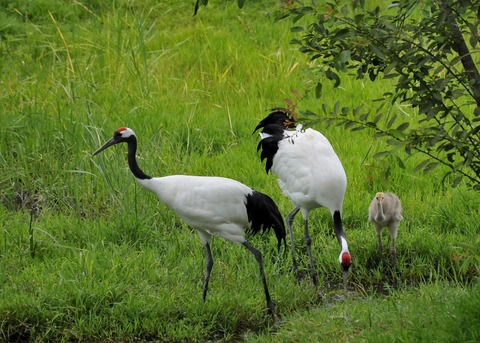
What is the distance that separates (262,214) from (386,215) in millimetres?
866

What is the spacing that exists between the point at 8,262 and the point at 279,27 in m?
5.18

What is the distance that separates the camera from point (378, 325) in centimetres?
498

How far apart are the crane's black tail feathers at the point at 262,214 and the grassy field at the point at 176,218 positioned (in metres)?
0.32

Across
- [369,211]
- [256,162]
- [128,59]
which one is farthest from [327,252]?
[128,59]

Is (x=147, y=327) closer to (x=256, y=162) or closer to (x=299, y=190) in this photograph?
(x=299, y=190)

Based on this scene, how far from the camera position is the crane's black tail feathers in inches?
237

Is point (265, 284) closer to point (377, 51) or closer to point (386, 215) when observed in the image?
point (386, 215)

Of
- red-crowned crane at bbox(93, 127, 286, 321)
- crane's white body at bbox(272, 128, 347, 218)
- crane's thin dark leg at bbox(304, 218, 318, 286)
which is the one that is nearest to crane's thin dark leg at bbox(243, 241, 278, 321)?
red-crowned crane at bbox(93, 127, 286, 321)

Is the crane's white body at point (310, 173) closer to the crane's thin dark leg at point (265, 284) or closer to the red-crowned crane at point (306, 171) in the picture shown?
the red-crowned crane at point (306, 171)

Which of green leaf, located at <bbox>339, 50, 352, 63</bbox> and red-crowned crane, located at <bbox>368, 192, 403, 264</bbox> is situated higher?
green leaf, located at <bbox>339, 50, 352, 63</bbox>

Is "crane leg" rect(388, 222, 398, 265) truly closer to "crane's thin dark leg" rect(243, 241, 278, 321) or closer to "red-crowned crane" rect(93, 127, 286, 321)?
"red-crowned crane" rect(93, 127, 286, 321)

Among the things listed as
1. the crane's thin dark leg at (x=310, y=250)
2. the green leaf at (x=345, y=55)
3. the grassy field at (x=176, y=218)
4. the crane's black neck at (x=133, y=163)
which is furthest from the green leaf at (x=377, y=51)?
the crane's thin dark leg at (x=310, y=250)

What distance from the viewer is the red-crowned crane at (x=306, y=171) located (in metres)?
6.31

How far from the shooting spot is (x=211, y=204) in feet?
19.0
